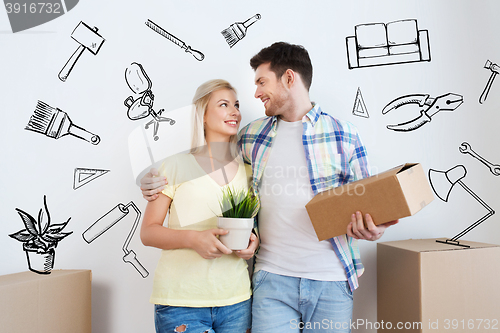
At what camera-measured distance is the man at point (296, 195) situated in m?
1.04

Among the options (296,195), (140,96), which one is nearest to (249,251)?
(296,195)

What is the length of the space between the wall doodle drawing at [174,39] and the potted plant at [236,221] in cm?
73

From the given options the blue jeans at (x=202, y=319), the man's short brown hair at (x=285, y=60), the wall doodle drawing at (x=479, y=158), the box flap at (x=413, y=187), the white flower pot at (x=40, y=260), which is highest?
the man's short brown hair at (x=285, y=60)

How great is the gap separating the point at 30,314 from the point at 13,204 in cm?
52

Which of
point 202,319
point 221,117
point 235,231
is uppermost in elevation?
point 221,117

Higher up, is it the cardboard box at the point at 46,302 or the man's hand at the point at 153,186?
the man's hand at the point at 153,186

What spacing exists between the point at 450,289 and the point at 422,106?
751 millimetres

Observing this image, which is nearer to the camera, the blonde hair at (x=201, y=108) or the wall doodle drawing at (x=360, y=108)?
the blonde hair at (x=201, y=108)

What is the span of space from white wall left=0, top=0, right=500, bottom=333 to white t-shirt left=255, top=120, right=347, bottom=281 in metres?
0.35

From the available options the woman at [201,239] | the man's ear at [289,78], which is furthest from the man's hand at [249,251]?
the man's ear at [289,78]

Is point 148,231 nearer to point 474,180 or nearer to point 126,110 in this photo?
point 126,110

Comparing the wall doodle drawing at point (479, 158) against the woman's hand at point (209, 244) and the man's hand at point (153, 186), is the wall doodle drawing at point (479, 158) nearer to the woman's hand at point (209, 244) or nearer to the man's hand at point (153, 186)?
the woman's hand at point (209, 244)

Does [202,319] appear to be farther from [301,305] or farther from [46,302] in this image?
[46,302]

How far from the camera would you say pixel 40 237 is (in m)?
1.39
